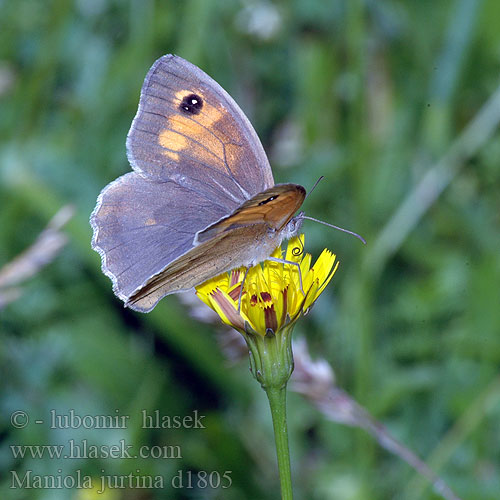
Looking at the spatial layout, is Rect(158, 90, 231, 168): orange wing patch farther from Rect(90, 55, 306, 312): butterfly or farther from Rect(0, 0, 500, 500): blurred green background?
Rect(0, 0, 500, 500): blurred green background

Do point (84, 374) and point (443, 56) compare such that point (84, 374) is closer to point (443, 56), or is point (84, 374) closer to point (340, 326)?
point (340, 326)

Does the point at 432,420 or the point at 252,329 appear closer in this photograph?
the point at 252,329

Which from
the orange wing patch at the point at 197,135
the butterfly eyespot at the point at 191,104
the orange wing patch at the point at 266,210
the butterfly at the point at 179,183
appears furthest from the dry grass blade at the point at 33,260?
the orange wing patch at the point at 266,210

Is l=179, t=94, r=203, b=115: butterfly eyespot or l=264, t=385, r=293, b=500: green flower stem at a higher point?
l=179, t=94, r=203, b=115: butterfly eyespot

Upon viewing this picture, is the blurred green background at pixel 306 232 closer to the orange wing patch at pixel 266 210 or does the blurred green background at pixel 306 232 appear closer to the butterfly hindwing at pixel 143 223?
the butterfly hindwing at pixel 143 223

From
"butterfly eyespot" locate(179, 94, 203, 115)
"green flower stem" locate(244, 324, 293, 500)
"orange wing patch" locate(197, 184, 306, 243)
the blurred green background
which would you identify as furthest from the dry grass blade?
"green flower stem" locate(244, 324, 293, 500)

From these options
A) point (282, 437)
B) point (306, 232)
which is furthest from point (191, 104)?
point (306, 232)

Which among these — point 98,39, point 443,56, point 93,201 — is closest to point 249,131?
point 93,201
